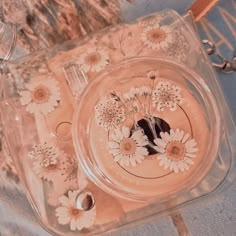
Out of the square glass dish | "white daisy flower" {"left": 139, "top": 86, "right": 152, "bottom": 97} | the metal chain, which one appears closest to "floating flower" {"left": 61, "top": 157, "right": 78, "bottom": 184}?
the square glass dish

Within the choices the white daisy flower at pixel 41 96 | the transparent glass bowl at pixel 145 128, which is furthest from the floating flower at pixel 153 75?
the white daisy flower at pixel 41 96

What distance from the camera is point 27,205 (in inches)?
24.4

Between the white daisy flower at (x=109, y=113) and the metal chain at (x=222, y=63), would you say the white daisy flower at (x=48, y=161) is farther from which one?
the metal chain at (x=222, y=63)

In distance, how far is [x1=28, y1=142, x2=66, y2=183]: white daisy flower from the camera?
0.55 m

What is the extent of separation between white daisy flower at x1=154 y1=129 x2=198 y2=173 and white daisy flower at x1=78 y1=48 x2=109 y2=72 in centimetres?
11

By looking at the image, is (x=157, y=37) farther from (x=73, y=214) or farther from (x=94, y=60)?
(x=73, y=214)

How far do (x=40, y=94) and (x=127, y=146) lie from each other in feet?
0.38

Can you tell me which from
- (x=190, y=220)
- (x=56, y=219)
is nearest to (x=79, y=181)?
(x=56, y=219)

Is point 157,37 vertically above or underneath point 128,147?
above

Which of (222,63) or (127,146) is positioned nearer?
(127,146)

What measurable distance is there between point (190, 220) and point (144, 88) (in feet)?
0.58

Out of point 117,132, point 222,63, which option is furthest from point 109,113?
point 222,63

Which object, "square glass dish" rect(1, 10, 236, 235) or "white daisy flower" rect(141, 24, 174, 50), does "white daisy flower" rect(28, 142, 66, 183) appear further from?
"white daisy flower" rect(141, 24, 174, 50)

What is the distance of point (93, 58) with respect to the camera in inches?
22.9
